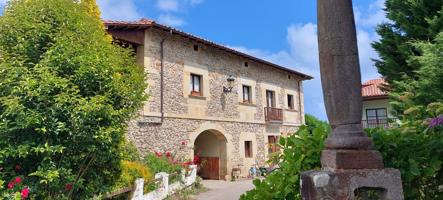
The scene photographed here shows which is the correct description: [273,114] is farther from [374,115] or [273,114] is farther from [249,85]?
[374,115]

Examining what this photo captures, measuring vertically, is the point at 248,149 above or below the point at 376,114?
below

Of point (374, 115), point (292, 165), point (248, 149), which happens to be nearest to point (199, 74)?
point (248, 149)

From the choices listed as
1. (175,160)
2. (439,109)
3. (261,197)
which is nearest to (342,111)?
(261,197)

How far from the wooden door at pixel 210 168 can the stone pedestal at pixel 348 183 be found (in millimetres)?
14621

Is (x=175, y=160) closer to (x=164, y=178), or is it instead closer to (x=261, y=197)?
(x=164, y=178)

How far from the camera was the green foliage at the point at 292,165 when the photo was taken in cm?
204

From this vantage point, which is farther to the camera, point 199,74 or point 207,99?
point 207,99

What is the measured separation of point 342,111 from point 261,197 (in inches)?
28.5

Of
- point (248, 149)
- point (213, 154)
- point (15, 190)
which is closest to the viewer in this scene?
point (15, 190)

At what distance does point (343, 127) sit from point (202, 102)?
12909mm

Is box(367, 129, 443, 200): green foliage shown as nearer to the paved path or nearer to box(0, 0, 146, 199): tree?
box(0, 0, 146, 199): tree

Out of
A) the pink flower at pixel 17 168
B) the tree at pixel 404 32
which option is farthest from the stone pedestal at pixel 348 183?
the tree at pixel 404 32

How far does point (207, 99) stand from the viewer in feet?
49.2

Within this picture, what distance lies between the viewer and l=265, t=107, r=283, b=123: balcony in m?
18.4
